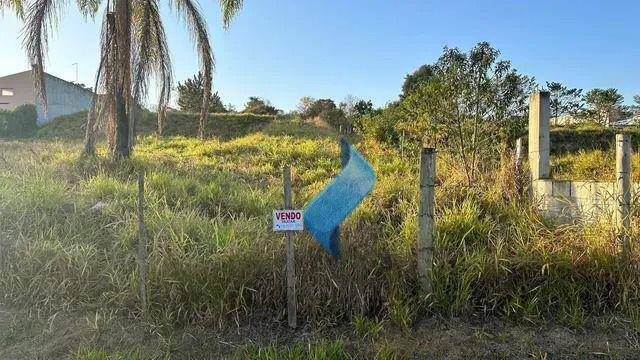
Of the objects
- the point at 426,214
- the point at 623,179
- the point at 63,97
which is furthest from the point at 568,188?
the point at 63,97

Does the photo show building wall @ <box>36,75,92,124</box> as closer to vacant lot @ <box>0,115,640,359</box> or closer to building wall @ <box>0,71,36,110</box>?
building wall @ <box>0,71,36,110</box>

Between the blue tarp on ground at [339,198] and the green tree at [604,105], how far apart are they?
84.9 ft

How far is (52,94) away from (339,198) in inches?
1238

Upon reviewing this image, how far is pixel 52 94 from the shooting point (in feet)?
97.9

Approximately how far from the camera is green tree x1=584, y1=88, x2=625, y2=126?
85.8 feet

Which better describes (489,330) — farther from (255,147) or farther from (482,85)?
(255,147)

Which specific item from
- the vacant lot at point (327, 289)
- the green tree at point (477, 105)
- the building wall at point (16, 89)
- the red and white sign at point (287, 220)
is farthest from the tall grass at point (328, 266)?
the building wall at point (16, 89)

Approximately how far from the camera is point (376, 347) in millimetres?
2783

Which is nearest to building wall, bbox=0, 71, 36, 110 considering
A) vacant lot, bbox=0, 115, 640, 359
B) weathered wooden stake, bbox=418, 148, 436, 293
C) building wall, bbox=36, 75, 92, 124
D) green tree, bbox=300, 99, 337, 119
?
building wall, bbox=36, 75, 92, 124

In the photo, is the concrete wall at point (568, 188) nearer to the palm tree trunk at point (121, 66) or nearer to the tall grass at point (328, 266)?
the tall grass at point (328, 266)

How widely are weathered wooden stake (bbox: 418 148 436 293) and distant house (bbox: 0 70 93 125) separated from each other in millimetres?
31284

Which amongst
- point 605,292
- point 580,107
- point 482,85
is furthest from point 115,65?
point 580,107

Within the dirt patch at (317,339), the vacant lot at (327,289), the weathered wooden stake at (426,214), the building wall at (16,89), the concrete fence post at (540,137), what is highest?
the building wall at (16,89)

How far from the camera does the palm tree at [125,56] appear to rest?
761 cm
